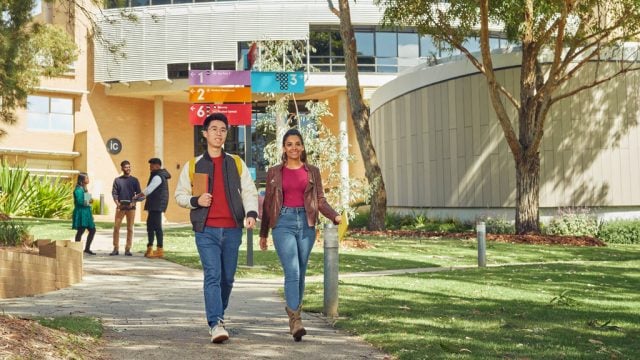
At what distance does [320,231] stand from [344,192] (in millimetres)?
1199

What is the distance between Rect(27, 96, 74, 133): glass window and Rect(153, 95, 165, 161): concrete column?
14.7ft

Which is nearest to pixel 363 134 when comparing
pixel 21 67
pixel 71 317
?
pixel 21 67

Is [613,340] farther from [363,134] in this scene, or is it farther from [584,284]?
[363,134]

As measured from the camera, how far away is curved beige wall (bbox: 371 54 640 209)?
23328 mm

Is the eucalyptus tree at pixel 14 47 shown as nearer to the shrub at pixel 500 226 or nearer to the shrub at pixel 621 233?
the shrub at pixel 500 226

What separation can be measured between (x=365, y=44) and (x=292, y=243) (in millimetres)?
36324

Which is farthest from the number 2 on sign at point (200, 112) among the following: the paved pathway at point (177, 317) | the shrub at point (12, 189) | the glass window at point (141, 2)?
the glass window at point (141, 2)

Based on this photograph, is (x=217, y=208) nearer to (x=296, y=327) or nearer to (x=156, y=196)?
(x=296, y=327)

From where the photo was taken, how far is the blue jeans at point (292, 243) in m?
6.57

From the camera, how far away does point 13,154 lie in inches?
1587

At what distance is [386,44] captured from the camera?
138 ft

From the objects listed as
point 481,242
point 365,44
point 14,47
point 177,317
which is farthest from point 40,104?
point 177,317

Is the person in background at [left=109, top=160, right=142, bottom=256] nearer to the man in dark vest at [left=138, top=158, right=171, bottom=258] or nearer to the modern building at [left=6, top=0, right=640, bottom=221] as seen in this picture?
the man in dark vest at [left=138, top=158, right=171, bottom=258]

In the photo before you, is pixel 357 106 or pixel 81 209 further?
pixel 357 106
